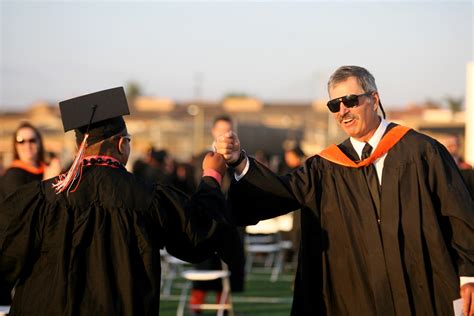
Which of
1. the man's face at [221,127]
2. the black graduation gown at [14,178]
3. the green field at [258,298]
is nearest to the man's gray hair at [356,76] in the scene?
the man's face at [221,127]

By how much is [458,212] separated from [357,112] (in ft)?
2.84

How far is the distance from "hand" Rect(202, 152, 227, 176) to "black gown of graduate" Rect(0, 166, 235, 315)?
0.76 feet

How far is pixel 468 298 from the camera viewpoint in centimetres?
550

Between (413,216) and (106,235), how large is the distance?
1864 millimetres

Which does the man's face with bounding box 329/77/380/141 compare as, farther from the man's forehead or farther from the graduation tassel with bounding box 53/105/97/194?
the graduation tassel with bounding box 53/105/97/194

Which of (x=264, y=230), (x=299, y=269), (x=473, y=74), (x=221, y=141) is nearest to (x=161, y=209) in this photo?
(x=221, y=141)

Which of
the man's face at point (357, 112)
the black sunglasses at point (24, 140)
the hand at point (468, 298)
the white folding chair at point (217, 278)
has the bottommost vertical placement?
the white folding chair at point (217, 278)

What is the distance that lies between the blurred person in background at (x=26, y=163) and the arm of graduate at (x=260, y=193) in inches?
120

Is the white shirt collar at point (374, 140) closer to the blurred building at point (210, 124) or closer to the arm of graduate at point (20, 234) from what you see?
the arm of graduate at point (20, 234)

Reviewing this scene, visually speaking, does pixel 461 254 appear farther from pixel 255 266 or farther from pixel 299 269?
pixel 255 266

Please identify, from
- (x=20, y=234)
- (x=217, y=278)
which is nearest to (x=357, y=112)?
(x=20, y=234)

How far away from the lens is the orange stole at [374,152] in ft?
19.1

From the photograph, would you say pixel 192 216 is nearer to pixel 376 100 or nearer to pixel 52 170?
pixel 376 100

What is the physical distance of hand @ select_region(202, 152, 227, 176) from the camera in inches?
214
